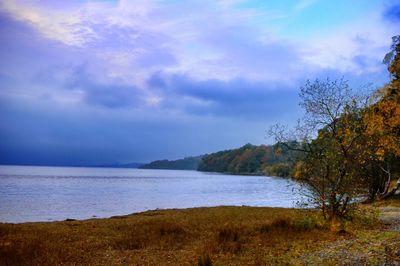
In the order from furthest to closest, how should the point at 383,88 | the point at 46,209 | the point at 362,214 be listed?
the point at 46,209
the point at 383,88
the point at 362,214

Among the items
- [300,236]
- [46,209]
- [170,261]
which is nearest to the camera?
[170,261]

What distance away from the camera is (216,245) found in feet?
55.2

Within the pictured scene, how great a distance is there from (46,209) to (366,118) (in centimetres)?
3735

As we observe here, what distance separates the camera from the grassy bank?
46.7 feet

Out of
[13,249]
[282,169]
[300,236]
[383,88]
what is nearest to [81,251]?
[13,249]

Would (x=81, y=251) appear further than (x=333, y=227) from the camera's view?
No

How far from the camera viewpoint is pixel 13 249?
1630 centimetres

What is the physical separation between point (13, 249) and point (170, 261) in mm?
6603

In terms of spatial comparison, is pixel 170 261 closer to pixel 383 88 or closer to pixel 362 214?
pixel 362 214

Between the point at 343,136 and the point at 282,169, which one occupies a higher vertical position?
the point at 343,136

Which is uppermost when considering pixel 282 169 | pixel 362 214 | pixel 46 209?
pixel 282 169

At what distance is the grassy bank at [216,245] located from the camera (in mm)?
14234

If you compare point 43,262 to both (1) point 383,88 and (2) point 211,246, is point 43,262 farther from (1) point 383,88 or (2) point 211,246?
(1) point 383,88

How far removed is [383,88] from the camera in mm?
32000
